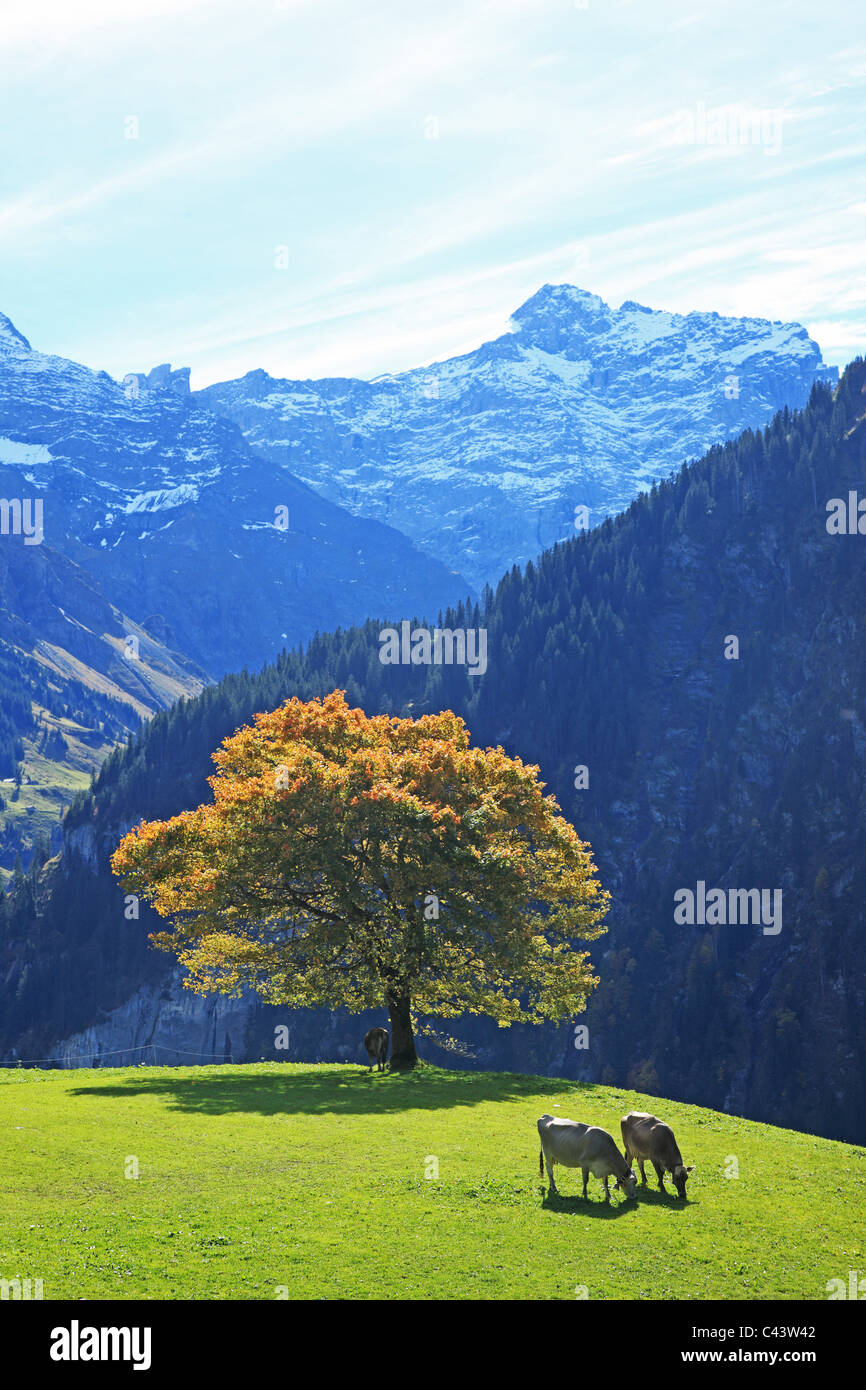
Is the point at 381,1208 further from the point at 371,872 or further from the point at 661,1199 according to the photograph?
the point at 371,872

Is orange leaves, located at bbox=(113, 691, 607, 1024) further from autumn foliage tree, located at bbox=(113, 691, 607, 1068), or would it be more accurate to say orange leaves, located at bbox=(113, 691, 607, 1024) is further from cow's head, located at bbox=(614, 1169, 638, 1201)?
cow's head, located at bbox=(614, 1169, 638, 1201)

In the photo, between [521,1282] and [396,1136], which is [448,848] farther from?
[521,1282]

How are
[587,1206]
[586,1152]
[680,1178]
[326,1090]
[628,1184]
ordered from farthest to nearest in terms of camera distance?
[326,1090] → [680,1178] → [586,1152] → [628,1184] → [587,1206]

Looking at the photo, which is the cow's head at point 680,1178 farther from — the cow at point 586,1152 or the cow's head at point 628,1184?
the cow's head at point 628,1184

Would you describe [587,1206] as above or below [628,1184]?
below

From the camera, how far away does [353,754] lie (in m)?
65.6

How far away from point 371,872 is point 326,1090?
1242cm

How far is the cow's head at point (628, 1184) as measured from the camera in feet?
110

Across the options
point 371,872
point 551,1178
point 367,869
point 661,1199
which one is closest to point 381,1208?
point 551,1178

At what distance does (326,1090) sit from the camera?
5712 centimetres

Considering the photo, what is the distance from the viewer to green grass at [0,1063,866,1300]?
26828mm

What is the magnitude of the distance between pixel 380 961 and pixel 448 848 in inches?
293

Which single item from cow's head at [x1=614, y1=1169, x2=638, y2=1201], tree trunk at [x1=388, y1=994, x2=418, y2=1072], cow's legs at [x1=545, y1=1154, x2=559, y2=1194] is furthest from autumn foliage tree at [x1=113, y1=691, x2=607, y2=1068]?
cow's head at [x1=614, y1=1169, x2=638, y2=1201]
